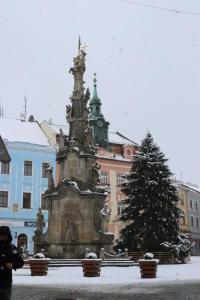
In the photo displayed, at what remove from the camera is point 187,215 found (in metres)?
62.9

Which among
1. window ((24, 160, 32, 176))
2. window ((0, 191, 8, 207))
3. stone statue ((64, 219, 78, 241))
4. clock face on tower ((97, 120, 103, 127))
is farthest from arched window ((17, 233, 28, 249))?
stone statue ((64, 219, 78, 241))

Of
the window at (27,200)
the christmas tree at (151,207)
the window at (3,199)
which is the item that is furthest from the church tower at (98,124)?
the christmas tree at (151,207)

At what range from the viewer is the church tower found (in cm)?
5412

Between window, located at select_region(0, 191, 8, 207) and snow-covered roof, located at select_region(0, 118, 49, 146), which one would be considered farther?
snow-covered roof, located at select_region(0, 118, 49, 146)

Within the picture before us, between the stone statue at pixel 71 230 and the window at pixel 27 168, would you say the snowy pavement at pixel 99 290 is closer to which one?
the stone statue at pixel 71 230

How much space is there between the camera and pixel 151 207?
1262 inches

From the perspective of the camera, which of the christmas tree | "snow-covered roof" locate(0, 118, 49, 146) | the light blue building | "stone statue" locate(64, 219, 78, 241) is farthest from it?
"snow-covered roof" locate(0, 118, 49, 146)

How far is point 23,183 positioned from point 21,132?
6.12 metres

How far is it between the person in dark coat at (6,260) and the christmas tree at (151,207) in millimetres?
25780

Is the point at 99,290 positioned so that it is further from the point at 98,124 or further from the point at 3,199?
the point at 98,124

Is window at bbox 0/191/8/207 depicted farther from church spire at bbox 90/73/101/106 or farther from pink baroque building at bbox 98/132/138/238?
church spire at bbox 90/73/101/106

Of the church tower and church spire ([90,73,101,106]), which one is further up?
church spire ([90,73,101,106])

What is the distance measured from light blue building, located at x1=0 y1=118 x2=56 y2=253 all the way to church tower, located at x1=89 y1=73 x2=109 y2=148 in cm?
994

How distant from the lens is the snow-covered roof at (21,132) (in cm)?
4481
